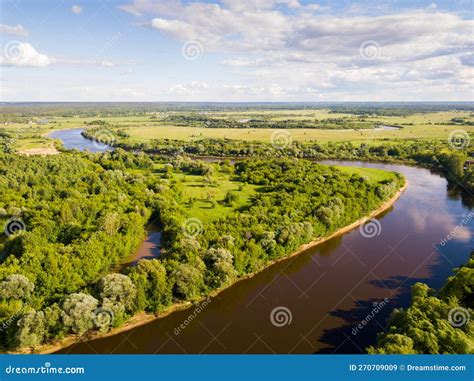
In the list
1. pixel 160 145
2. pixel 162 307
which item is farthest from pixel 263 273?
pixel 160 145

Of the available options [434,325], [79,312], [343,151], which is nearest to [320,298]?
[434,325]

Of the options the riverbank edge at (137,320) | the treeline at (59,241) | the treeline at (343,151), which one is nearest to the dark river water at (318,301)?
the riverbank edge at (137,320)

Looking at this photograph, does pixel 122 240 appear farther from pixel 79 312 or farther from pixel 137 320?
pixel 79 312

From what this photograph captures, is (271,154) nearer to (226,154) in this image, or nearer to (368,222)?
(226,154)

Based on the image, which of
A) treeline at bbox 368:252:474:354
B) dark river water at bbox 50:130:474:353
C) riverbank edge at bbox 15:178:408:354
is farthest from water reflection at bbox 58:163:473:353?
treeline at bbox 368:252:474:354

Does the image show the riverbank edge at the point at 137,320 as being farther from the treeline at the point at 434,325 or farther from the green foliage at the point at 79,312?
the treeline at the point at 434,325

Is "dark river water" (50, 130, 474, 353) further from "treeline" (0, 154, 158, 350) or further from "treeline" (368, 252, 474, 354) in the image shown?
"treeline" (368, 252, 474, 354)
